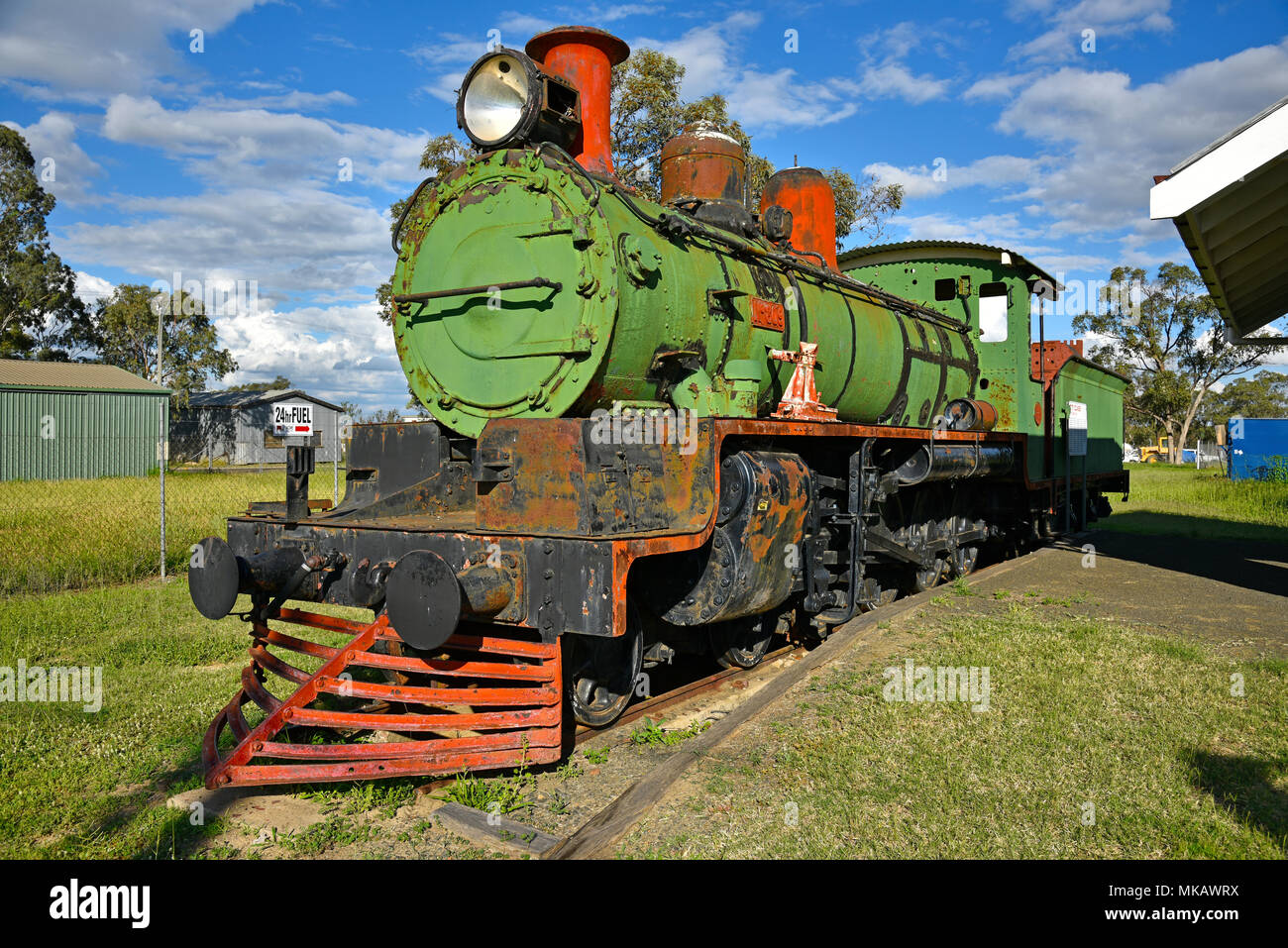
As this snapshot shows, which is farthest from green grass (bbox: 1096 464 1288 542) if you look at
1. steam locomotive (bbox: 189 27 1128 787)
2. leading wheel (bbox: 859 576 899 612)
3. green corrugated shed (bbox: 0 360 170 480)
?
green corrugated shed (bbox: 0 360 170 480)

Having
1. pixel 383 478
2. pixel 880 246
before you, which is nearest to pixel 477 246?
pixel 383 478

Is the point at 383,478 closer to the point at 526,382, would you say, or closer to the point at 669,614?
the point at 526,382

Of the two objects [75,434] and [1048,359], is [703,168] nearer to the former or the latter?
[1048,359]

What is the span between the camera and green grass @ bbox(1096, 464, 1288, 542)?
14.1m

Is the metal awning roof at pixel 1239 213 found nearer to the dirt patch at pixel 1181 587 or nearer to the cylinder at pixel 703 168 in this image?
the dirt patch at pixel 1181 587

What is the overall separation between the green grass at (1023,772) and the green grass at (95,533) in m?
8.44

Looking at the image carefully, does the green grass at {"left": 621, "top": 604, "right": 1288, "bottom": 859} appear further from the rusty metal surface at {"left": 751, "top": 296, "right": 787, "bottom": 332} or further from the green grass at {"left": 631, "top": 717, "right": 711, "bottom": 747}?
the rusty metal surface at {"left": 751, "top": 296, "right": 787, "bottom": 332}

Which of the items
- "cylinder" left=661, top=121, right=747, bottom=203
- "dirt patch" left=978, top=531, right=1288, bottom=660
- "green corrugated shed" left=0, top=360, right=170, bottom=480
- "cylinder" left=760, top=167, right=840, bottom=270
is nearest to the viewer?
"cylinder" left=661, top=121, right=747, bottom=203

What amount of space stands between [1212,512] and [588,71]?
17977mm

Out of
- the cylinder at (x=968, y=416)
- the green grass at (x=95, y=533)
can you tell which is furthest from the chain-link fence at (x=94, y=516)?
the cylinder at (x=968, y=416)

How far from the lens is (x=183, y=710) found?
5211 millimetres

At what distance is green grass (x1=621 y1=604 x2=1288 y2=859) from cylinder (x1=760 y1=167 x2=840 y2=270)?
4025mm

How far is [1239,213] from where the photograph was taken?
7395 mm

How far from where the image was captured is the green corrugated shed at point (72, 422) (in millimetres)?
23797
